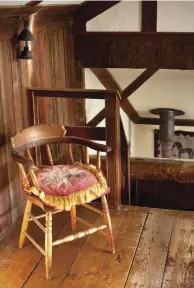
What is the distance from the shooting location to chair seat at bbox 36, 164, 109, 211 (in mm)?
2617

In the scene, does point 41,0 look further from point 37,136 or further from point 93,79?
point 93,79

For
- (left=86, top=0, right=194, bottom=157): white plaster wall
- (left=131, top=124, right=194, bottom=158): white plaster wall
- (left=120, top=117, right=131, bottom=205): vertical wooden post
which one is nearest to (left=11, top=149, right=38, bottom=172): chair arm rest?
(left=120, top=117, right=131, bottom=205): vertical wooden post

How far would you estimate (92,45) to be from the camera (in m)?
4.78

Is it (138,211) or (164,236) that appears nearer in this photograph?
(164,236)

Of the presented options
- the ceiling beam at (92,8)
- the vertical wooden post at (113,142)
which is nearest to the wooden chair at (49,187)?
the vertical wooden post at (113,142)

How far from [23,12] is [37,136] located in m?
0.97

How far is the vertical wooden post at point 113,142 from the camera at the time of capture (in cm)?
322

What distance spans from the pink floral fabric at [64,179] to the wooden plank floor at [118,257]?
0.50 m

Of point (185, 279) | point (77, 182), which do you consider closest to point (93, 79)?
point (77, 182)

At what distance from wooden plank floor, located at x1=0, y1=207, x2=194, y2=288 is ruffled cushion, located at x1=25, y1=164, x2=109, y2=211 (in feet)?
1.43

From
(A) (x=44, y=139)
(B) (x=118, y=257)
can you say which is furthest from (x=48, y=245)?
(A) (x=44, y=139)

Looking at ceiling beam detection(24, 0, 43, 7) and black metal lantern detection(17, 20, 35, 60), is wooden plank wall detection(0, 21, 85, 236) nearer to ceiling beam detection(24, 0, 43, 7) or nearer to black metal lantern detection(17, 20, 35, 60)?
black metal lantern detection(17, 20, 35, 60)

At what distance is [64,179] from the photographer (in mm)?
2771

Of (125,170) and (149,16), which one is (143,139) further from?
(125,170)
